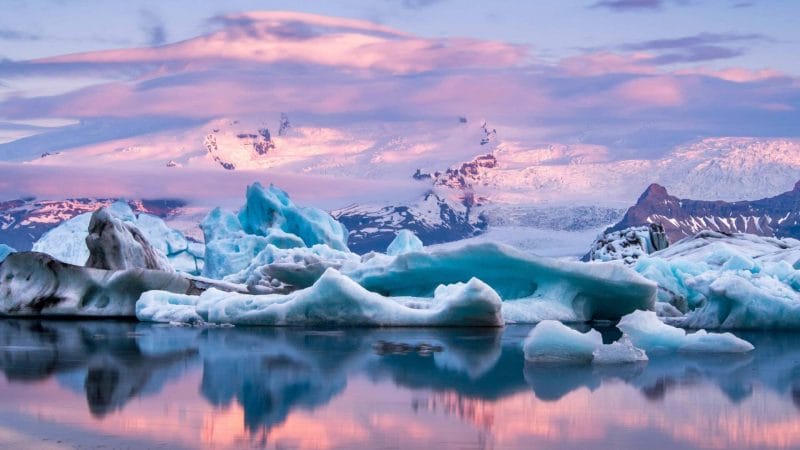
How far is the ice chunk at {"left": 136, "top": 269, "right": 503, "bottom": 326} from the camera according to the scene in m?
15.1

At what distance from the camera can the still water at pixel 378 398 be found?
6023mm

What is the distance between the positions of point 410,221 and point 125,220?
60325 mm

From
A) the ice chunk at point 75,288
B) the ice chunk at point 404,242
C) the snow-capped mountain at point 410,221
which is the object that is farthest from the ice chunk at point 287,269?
the snow-capped mountain at point 410,221

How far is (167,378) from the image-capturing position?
8750 mm

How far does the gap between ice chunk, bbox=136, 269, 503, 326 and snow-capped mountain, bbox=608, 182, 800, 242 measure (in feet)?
257

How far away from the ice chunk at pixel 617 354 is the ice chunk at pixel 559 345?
6 centimetres

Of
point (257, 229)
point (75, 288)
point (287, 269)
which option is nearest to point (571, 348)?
point (75, 288)

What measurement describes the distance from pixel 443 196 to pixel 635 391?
78700 millimetres

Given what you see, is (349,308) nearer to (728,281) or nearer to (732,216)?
(728,281)

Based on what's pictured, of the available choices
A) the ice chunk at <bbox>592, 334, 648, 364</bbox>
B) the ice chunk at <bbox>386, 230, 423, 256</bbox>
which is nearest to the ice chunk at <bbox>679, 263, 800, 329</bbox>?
the ice chunk at <bbox>592, 334, 648, 364</bbox>

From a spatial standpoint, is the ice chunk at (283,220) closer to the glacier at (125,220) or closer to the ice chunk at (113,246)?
the glacier at (125,220)

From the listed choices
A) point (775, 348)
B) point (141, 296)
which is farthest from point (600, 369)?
point (141, 296)

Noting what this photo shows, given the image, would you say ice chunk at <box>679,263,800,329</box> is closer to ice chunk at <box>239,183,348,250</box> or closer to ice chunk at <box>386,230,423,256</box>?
ice chunk at <box>386,230,423,256</box>

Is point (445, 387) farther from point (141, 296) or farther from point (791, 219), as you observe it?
point (791, 219)
